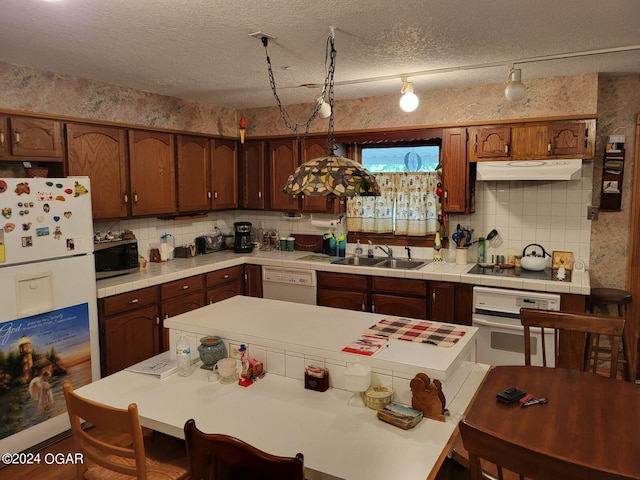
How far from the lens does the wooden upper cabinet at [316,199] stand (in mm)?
4784

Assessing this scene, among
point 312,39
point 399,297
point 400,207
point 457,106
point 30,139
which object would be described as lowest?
point 399,297

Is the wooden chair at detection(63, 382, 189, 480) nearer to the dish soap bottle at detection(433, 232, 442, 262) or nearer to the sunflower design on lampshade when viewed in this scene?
the sunflower design on lampshade

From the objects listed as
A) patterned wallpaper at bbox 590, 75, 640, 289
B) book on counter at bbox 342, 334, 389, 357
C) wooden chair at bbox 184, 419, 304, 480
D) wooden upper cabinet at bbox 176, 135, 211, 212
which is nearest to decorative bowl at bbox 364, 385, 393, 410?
book on counter at bbox 342, 334, 389, 357

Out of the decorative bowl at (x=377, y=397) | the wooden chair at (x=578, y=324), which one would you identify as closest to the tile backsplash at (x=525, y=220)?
the wooden chair at (x=578, y=324)

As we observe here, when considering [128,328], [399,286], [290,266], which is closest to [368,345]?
[399,286]

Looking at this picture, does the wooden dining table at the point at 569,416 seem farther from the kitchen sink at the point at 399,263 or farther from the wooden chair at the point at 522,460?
the kitchen sink at the point at 399,263

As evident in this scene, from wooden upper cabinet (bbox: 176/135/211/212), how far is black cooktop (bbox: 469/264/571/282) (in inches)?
104

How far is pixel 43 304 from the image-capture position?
2990 mm

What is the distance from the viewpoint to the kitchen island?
1.59 m

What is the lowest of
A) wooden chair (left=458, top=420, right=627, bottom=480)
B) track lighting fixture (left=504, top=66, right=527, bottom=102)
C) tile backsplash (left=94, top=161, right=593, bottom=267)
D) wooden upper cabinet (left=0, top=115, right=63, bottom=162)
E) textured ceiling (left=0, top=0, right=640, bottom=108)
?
Result: wooden chair (left=458, top=420, right=627, bottom=480)

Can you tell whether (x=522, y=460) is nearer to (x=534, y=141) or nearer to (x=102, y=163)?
(x=534, y=141)

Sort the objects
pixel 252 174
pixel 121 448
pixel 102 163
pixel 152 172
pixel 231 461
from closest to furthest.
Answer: pixel 231 461 < pixel 121 448 < pixel 102 163 < pixel 152 172 < pixel 252 174

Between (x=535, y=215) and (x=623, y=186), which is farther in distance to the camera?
(x=535, y=215)

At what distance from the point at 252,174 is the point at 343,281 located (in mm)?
1665
